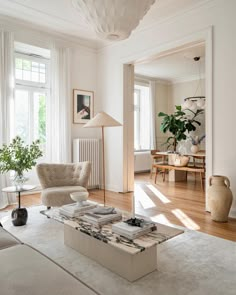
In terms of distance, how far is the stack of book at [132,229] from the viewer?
2.16m

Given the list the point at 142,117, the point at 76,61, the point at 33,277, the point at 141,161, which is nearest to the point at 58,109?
the point at 76,61

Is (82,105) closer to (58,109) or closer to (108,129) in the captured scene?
(58,109)

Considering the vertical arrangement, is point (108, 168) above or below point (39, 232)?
above

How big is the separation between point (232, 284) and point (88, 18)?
8.67ft

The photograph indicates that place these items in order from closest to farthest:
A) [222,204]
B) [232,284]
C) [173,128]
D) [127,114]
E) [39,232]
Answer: [232,284]
[39,232]
[222,204]
[127,114]
[173,128]

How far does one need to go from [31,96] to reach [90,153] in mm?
1793

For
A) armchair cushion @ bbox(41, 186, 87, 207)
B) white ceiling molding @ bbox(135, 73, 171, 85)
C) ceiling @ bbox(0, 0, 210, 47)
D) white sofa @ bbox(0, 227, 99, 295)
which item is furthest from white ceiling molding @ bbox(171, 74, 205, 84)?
white sofa @ bbox(0, 227, 99, 295)

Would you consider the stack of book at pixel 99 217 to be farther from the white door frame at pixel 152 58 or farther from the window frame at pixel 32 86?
the window frame at pixel 32 86

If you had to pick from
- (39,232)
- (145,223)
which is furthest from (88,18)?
(39,232)

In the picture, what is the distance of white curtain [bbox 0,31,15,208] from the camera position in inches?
182

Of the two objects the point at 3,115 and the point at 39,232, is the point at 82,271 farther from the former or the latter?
the point at 3,115

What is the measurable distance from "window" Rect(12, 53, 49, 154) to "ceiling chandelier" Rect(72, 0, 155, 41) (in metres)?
3.47

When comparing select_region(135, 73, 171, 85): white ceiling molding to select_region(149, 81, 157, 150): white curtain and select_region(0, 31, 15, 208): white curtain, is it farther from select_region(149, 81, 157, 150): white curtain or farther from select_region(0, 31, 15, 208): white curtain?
select_region(0, 31, 15, 208): white curtain

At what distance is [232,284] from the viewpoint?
6.89 ft
